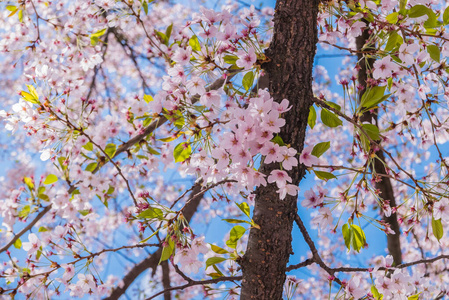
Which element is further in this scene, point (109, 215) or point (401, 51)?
point (109, 215)

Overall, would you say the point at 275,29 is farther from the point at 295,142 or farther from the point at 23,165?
the point at 23,165

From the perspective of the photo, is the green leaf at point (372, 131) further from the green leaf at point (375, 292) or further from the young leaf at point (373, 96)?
the green leaf at point (375, 292)

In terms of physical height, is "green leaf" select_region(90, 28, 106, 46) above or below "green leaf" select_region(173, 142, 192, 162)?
above

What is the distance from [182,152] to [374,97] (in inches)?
26.2

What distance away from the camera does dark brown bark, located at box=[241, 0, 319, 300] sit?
129 centimetres

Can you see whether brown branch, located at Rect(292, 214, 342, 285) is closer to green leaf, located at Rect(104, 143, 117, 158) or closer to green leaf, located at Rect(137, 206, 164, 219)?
green leaf, located at Rect(137, 206, 164, 219)

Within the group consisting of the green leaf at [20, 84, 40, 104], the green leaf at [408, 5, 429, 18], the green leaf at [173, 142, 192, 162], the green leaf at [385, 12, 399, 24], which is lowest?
the green leaf at [173, 142, 192, 162]

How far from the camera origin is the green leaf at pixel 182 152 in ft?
4.51

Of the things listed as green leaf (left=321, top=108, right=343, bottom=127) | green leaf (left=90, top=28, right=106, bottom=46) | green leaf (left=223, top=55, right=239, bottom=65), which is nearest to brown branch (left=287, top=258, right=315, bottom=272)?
green leaf (left=321, top=108, right=343, bottom=127)

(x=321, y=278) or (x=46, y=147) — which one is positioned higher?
(x=321, y=278)

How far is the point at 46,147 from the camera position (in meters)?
1.58

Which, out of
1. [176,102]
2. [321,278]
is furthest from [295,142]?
[321,278]

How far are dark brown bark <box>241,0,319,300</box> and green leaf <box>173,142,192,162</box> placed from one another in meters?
0.28

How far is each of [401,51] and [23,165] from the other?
5916 mm
